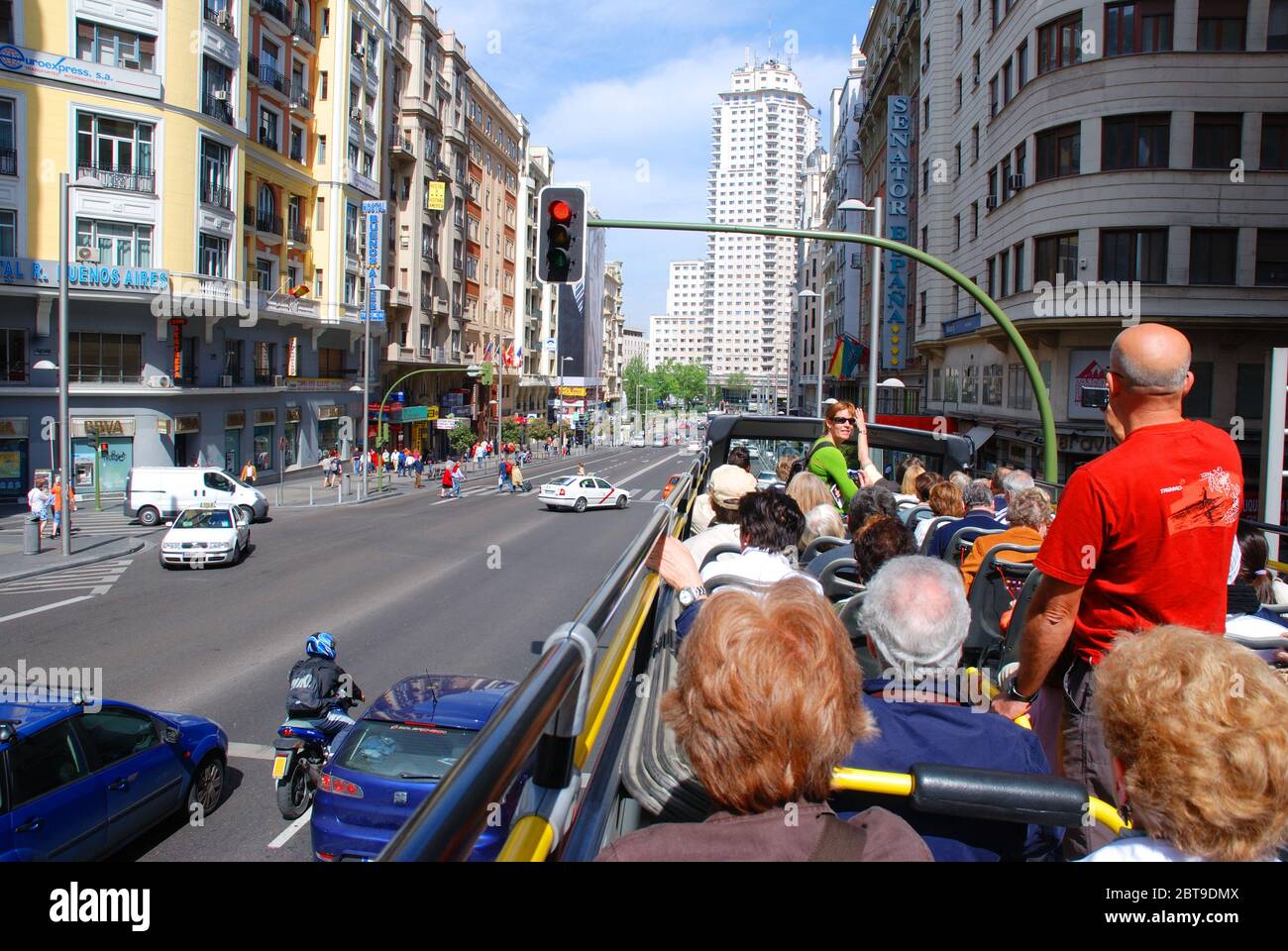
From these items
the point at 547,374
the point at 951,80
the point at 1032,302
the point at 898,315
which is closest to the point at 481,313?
the point at 547,374

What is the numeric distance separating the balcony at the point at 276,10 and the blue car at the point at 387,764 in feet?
136

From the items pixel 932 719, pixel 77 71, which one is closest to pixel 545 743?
pixel 932 719

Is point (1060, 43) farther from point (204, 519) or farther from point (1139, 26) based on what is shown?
point (204, 519)

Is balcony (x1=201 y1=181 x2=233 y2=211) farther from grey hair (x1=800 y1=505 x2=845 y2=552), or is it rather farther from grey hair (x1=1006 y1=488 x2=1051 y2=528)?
grey hair (x1=1006 y1=488 x2=1051 y2=528)

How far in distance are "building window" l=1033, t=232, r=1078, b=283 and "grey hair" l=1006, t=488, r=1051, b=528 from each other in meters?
21.2

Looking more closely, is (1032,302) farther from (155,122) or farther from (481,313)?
(481,313)

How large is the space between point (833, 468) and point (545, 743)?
5888mm

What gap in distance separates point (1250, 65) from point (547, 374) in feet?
264

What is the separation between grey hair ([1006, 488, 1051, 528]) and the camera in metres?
5.41

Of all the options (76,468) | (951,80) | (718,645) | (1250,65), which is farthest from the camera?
(951,80)

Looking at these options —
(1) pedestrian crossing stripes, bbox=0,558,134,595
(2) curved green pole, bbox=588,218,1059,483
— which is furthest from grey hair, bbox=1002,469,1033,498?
(1) pedestrian crossing stripes, bbox=0,558,134,595

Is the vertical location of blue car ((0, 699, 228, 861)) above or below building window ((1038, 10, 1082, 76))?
below

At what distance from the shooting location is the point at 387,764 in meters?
7.55

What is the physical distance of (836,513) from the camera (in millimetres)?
6395
